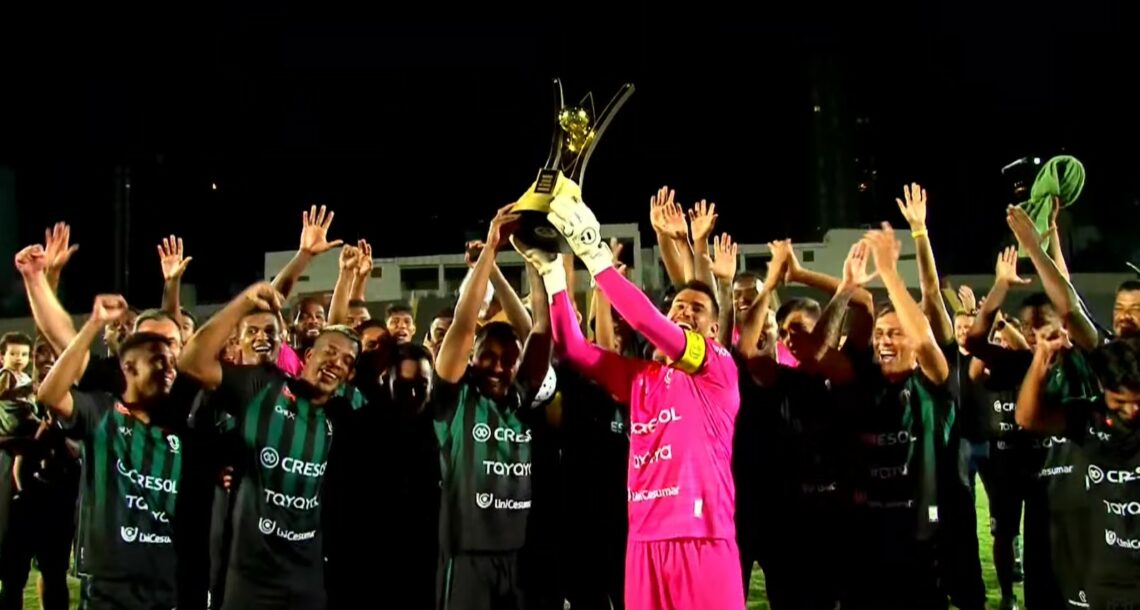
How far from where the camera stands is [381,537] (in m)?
6.00

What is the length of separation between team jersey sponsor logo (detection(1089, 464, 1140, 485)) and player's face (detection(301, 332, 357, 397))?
349cm

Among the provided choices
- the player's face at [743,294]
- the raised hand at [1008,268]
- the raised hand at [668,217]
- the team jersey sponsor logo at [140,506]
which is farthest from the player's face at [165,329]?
the raised hand at [1008,268]

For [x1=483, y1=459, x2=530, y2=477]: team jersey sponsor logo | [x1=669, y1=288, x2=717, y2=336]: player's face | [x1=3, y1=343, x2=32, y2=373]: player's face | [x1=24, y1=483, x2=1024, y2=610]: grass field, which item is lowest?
[x1=24, y1=483, x2=1024, y2=610]: grass field

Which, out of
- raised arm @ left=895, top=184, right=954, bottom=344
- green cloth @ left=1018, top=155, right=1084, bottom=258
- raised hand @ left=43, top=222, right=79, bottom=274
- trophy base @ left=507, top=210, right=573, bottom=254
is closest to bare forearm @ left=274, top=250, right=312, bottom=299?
raised hand @ left=43, top=222, right=79, bottom=274

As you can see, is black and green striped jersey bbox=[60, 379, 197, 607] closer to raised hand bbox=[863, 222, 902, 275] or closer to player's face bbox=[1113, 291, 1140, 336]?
raised hand bbox=[863, 222, 902, 275]

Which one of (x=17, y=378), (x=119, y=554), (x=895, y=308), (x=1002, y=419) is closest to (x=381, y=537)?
(x=119, y=554)

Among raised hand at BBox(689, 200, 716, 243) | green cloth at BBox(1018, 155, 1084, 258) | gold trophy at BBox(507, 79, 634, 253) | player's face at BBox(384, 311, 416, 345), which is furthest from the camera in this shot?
player's face at BBox(384, 311, 416, 345)

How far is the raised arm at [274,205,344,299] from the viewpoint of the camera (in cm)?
646

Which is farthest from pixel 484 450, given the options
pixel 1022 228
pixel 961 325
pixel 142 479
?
pixel 961 325

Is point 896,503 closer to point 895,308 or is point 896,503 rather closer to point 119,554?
point 895,308

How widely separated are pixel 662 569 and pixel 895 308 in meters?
1.97

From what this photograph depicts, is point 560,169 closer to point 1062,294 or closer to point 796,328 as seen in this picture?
point 796,328

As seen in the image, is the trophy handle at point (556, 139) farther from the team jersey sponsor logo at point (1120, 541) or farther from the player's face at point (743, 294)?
the team jersey sponsor logo at point (1120, 541)

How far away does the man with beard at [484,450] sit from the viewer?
16.8 ft
